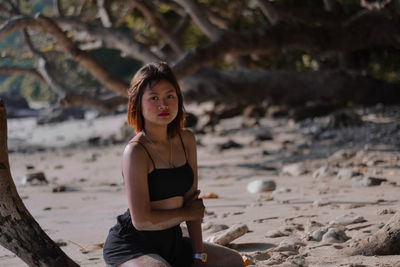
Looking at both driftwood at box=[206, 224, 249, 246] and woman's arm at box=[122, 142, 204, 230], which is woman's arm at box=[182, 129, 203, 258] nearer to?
woman's arm at box=[122, 142, 204, 230]

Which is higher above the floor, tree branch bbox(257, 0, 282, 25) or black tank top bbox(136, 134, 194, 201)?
tree branch bbox(257, 0, 282, 25)

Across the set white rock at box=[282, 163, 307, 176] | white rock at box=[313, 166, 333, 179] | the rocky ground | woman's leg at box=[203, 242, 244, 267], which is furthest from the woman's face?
white rock at box=[282, 163, 307, 176]

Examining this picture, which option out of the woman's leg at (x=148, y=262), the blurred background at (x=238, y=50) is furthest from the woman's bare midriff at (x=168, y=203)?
the blurred background at (x=238, y=50)

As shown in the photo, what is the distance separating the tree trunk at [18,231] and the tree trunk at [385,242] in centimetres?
168

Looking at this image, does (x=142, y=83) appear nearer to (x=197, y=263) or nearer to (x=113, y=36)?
(x=197, y=263)

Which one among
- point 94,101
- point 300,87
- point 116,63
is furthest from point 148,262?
point 116,63

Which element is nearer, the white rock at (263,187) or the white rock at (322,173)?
the white rock at (263,187)

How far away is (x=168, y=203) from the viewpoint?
9.75 ft

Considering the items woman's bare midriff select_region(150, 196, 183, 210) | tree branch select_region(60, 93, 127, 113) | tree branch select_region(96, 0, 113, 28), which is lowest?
woman's bare midriff select_region(150, 196, 183, 210)

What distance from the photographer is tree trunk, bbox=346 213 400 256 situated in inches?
125

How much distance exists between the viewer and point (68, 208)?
5.72 m

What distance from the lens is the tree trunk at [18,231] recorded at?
2875 mm

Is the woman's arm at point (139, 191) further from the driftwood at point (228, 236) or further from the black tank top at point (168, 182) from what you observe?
the driftwood at point (228, 236)

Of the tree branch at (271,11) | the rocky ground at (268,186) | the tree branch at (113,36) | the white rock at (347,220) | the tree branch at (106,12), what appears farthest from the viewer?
the tree branch at (106,12)
